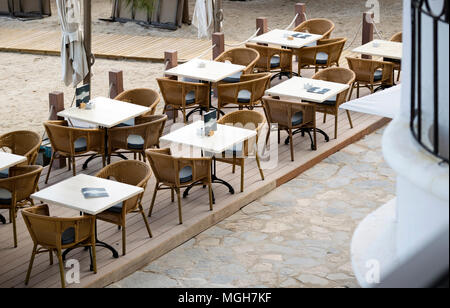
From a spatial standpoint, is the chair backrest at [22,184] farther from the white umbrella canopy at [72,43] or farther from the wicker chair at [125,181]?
the white umbrella canopy at [72,43]

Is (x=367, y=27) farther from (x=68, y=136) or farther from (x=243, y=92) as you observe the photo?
(x=68, y=136)

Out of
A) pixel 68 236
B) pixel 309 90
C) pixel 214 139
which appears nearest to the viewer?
pixel 68 236

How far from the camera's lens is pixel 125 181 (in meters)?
8.33

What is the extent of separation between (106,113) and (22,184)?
184cm

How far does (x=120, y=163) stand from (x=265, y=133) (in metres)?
3.01

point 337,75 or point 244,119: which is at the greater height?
point 337,75

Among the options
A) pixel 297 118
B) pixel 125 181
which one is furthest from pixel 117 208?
pixel 297 118

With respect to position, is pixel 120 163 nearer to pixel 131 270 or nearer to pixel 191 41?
pixel 131 270

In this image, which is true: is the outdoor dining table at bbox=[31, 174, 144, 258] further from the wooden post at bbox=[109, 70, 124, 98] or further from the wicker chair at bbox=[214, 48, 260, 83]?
the wicker chair at bbox=[214, 48, 260, 83]

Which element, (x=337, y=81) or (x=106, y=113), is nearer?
(x=106, y=113)

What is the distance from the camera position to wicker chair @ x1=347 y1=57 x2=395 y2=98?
465 inches

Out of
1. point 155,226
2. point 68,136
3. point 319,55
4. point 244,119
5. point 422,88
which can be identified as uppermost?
point 422,88

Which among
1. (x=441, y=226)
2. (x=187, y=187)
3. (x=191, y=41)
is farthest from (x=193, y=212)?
(x=191, y=41)

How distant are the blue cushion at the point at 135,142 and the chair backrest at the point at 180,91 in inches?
58.3
